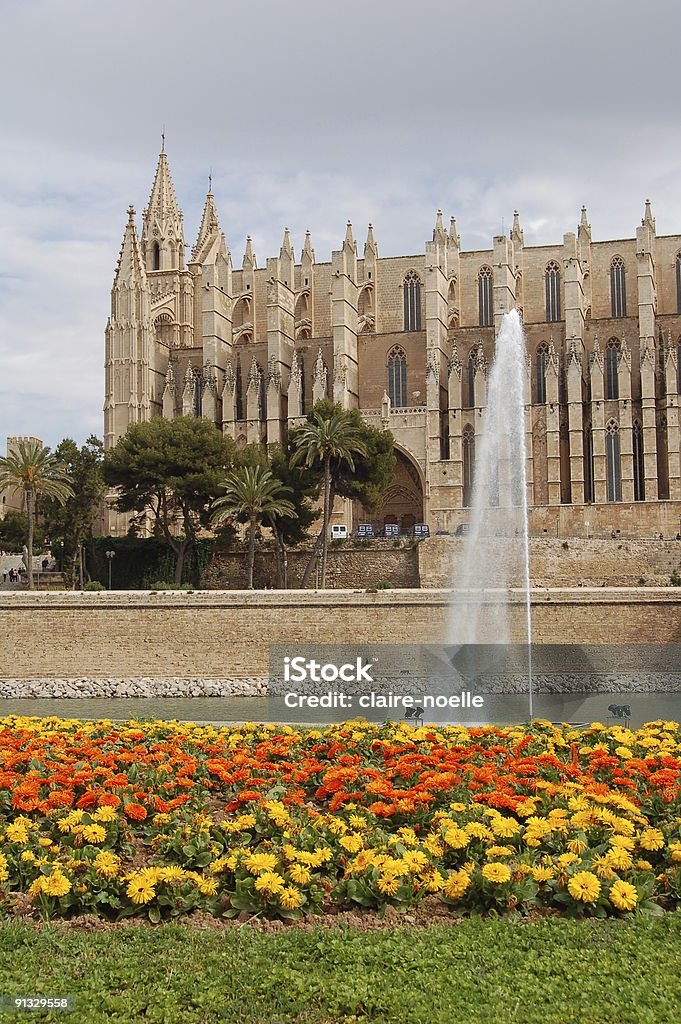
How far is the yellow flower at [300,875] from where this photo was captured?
22.3 feet

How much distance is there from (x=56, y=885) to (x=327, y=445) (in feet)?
110

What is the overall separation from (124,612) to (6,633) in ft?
11.0

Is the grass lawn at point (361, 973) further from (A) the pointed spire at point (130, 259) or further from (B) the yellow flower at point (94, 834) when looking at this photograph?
(A) the pointed spire at point (130, 259)

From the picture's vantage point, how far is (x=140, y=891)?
22.0 ft

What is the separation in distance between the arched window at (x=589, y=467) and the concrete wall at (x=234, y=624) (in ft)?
70.1

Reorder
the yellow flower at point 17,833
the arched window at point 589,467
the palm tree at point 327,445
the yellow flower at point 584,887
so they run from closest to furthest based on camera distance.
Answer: the yellow flower at point 584,887 → the yellow flower at point 17,833 → the palm tree at point 327,445 → the arched window at point 589,467

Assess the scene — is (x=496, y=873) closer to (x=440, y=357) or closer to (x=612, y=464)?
(x=612, y=464)

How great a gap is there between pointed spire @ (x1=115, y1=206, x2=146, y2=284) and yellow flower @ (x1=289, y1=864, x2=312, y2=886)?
5304cm

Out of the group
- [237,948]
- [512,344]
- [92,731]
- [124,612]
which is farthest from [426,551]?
[237,948]

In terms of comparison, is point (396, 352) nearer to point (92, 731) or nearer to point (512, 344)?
point (512, 344)

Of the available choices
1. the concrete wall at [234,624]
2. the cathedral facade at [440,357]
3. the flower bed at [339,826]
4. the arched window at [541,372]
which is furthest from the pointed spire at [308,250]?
the flower bed at [339,826]

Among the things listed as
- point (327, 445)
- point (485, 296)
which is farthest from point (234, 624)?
point (485, 296)

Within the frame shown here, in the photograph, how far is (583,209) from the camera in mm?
60688

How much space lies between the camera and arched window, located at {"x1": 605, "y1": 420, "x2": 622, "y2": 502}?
50.3m
